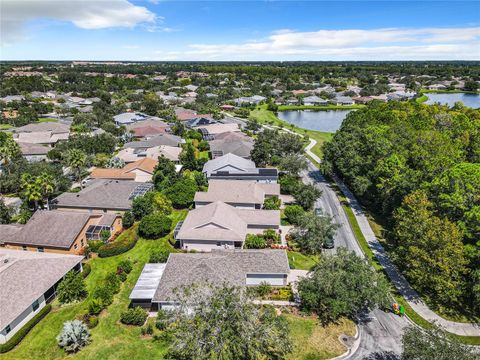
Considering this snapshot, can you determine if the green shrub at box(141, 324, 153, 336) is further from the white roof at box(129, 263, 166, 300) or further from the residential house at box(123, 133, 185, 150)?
the residential house at box(123, 133, 185, 150)

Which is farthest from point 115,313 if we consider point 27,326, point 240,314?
point 240,314

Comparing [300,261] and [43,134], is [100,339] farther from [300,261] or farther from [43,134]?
[43,134]

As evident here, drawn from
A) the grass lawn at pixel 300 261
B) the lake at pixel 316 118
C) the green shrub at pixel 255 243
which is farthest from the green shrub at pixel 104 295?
the lake at pixel 316 118

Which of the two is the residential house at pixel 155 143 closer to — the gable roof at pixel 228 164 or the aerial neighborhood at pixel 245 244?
the aerial neighborhood at pixel 245 244

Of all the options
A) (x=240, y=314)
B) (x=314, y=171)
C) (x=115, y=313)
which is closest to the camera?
(x=240, y=314)

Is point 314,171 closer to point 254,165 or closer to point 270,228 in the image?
point 254,165
